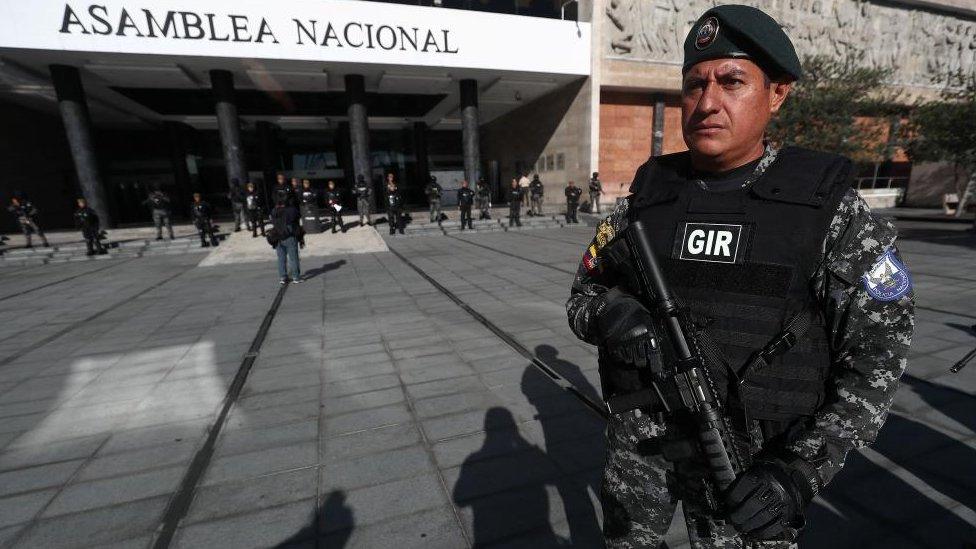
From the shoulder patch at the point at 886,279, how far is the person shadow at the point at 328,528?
211cm

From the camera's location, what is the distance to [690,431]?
1105 millimetres

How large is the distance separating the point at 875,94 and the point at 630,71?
39.7 ft

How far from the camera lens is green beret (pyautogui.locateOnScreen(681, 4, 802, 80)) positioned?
3.28 feet

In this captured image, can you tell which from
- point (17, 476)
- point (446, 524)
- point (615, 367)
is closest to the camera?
point (615, 367)

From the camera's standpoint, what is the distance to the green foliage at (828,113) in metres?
12.5

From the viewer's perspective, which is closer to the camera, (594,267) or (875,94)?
(594,267)

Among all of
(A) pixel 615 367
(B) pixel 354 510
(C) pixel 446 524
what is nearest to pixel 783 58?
(A) pixel 615 367

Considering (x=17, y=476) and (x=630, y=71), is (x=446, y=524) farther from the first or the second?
(x=630, y=71)

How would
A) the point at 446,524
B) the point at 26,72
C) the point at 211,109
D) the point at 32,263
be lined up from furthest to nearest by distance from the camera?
1. the point at 211,109
2. the point at 26,72
3. the point at 32,263
4. the point at 446,524

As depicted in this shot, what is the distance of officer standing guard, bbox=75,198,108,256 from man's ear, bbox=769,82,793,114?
14.9 m

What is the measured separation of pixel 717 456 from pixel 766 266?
1.60ft

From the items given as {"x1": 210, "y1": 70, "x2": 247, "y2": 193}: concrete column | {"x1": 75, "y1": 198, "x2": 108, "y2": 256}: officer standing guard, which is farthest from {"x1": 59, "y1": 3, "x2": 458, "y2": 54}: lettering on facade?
{"x1": 75, "y1": 198, "x2": 108, "y2": 256}: officer standing guard

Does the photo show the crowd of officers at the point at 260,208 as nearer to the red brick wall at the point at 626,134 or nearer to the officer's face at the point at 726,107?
the red brick wall at the point at 626,134

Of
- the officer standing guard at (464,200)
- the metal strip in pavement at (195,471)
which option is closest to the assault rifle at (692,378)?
the metal strip in pavement at (195,471)
